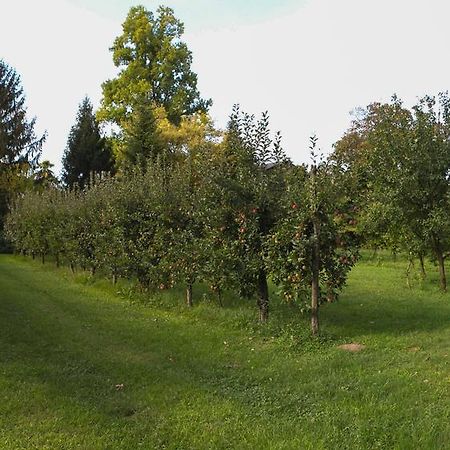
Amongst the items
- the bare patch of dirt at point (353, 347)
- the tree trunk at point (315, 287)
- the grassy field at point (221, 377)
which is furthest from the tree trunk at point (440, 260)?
the bare patch of dirt at point (353, 347)

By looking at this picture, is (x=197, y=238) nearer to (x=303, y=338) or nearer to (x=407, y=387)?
(x=303, y=338)

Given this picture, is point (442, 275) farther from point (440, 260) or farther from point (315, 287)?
point (315, 287)

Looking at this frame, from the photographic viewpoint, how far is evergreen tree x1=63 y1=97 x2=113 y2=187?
35.5 meters

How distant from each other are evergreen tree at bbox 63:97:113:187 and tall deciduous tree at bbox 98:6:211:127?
209 centimetres

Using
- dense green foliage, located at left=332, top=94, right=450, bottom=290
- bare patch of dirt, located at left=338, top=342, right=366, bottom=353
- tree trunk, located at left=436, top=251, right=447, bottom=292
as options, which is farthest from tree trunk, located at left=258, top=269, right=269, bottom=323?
tree trunk, located at left=436, top=251, right=447, bottom=292

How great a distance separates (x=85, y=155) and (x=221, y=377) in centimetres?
3175

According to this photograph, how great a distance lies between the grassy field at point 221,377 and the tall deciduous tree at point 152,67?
2554 centimetres

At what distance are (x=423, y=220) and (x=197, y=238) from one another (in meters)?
5.56

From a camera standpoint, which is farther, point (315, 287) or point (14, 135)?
point (14, 135)

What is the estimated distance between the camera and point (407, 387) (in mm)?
5109

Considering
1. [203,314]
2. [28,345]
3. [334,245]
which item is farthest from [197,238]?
[28,345]

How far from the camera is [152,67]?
34344mm

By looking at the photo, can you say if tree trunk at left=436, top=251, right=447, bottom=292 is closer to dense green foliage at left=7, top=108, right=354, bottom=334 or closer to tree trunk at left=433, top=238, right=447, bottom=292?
tree trunk at left=433, top=238, right=447, bottom=292

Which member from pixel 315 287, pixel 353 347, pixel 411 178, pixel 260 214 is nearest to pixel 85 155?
pixel 411 178
